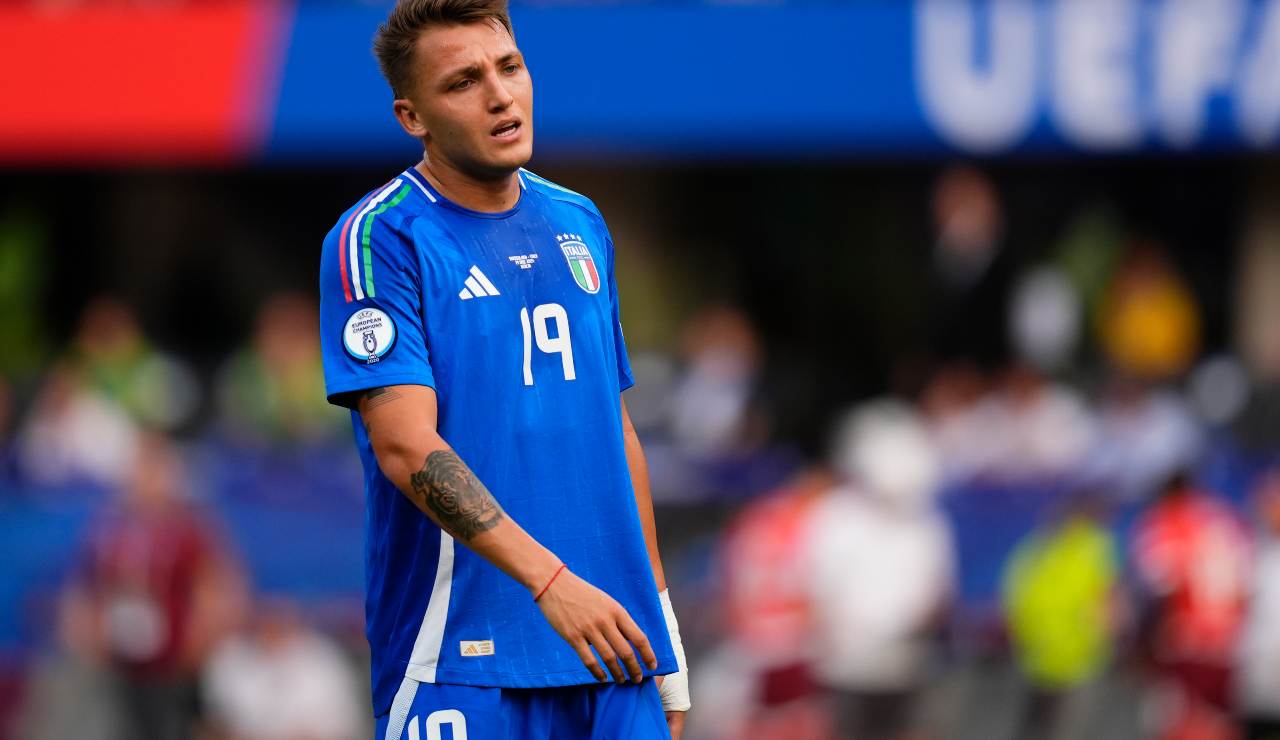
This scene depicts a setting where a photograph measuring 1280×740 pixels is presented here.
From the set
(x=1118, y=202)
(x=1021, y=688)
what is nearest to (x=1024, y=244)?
(x=1118, y=202)

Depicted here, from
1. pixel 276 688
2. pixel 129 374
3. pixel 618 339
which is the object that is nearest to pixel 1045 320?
pixel 276 688

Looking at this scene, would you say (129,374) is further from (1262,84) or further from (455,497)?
(455,497)

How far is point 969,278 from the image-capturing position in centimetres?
1395

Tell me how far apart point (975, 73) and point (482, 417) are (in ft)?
34.1

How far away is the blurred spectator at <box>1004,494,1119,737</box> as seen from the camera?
10.9 meters

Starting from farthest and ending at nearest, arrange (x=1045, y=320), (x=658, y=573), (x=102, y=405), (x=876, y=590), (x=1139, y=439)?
(x=1045, y=320), (x=102, y=405), (x=1139, y=439), (x=876, y=590), (x=658, y=573)

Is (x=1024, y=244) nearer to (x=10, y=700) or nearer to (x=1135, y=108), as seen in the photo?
(x=1135, y=108)

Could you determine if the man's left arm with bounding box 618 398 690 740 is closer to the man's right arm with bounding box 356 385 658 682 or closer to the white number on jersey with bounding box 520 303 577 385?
the white number on jersey with bounding box 520 303 577 385

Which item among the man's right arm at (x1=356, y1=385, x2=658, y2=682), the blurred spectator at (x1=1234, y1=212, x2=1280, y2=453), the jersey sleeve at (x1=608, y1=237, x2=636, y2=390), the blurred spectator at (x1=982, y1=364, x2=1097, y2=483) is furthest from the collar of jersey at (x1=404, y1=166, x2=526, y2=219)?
the blurred spectator at (x1=1234, y1=212, x2=1280, y2=453)

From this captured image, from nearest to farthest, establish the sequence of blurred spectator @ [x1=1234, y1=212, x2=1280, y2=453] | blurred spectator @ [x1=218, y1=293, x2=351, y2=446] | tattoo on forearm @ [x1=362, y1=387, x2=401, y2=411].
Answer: tattoo on forearm @ [x1=362, y1=387, x2=401, y2=411] < blurred spectator @ [x1=218, y1=293, x2=351, y2=446] < blurred spectator @ [x1=1234, y1=212, x2=1280, y2=453]

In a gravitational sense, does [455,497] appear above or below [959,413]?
below

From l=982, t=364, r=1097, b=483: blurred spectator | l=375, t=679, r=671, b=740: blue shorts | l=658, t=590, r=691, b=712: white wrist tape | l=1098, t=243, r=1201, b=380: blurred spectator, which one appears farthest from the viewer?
l=1098, t=243, r=1201, b=380: blurred spectator

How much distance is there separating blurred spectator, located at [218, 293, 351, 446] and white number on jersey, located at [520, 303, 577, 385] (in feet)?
30.5

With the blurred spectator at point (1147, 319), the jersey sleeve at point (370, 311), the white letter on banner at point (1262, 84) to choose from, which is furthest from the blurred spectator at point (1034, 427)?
the jersey sleeve at point (370, 311)
